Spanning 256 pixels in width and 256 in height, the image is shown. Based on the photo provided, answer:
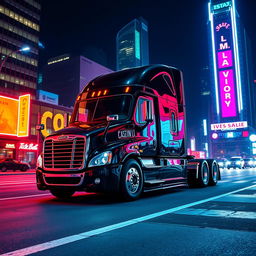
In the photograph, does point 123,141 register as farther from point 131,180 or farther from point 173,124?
point 173,124

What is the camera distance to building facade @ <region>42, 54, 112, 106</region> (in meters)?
162

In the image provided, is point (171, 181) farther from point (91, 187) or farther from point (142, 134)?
point (91, 187)

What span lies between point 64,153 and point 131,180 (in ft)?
6.31

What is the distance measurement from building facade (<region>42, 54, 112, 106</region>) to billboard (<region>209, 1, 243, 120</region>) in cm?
6516

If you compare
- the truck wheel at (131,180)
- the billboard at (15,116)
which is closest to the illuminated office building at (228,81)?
the billboard at (15,116)

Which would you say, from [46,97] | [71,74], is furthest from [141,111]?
[71,74]

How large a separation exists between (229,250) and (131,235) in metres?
1.36

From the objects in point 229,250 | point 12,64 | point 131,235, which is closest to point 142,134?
point 131,235

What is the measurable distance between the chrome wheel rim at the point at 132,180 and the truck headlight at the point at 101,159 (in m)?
0.80

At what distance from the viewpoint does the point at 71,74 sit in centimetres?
16562

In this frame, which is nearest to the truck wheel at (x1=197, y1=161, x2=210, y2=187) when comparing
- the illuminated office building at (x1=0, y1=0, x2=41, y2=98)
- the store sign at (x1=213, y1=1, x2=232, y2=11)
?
the illuminated office building at (x1=0, y1=0, x2=41, y2=98)

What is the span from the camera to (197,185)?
12469 mm

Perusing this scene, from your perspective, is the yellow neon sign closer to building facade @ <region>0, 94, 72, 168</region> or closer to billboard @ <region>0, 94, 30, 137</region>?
building facade @ <region>0, 94, 72, 168</region>

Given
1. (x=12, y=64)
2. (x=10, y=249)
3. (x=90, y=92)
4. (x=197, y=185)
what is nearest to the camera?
(x=10, y=249)
